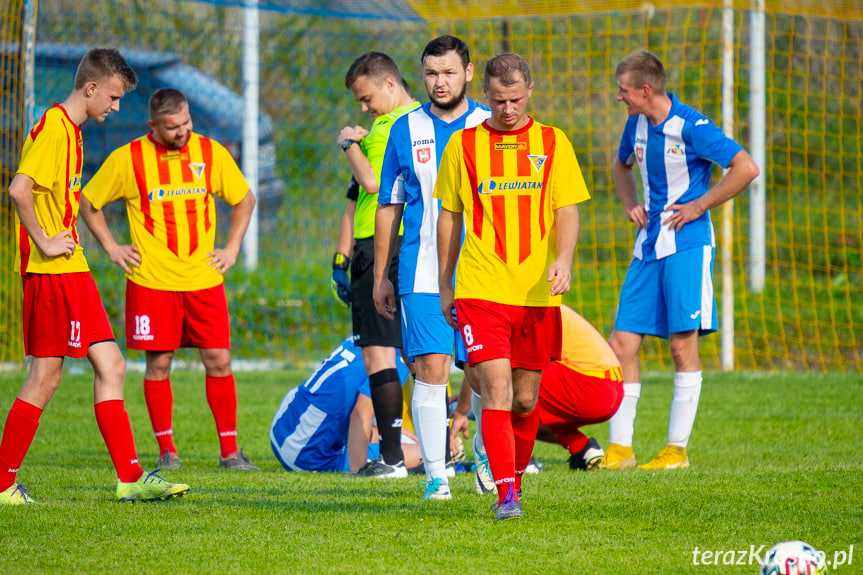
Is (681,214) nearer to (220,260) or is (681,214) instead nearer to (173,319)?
(220,260)

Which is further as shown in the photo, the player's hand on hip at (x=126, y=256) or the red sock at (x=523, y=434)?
the player's hand on hip at (x=126, y=256)

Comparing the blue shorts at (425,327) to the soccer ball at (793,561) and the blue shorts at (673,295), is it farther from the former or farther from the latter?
the soccer ball at (793,561)

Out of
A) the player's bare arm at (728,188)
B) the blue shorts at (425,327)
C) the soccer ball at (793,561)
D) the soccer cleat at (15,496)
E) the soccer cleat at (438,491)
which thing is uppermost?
the player's bare arm at (728,188)

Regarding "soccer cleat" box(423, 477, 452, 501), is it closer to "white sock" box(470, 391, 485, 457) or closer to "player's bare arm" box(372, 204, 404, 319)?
"white sock" box(470, 391, 485, 457)

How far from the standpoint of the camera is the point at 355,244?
5.75 m

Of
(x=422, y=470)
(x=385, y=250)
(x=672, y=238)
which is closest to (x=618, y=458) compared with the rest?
(x=422, y=470)

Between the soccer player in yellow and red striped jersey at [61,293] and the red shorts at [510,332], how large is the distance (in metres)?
1.59

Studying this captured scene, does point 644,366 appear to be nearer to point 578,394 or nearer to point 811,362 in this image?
point 811,362

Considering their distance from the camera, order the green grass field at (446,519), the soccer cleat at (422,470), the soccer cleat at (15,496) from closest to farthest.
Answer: the green grass field at (446,519)
the soccer cleat at (15,496)
the soccer cleat at (422,470)

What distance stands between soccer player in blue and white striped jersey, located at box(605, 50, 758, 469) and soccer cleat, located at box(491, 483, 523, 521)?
1921mm

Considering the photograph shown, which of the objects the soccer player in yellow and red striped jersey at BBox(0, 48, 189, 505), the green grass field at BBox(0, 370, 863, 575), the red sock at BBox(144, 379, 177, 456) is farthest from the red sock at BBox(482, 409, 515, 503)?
the red sock at BBox(144, 379, 177, 456)

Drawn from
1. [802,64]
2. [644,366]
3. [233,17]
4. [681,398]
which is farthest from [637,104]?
[233,17]

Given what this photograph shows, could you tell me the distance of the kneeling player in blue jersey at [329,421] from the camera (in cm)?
604

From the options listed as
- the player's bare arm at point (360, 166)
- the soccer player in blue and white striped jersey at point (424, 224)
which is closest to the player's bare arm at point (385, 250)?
the soccer player in blue and white striped jersey at point (424, 224)
